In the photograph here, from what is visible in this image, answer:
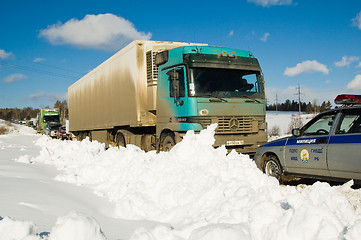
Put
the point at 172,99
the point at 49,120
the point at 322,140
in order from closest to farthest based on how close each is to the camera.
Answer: the point at 322,140 → the point at 172,99 → the point at 49,120

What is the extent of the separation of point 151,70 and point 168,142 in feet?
8.62

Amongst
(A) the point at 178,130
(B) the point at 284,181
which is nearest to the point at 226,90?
(A) the point at 178,130

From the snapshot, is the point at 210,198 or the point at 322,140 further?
the point at 322,140

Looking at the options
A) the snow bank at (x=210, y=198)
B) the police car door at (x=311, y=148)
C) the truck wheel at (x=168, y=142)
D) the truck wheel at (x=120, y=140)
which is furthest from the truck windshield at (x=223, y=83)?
the truck wheel at (x=120, y=140)

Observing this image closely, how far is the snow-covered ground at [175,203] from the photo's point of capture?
294 centimetres

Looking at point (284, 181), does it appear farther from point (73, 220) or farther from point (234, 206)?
point (73, 220)

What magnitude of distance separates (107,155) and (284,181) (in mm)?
4430

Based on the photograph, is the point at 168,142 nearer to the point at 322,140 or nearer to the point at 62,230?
the point at 322,140

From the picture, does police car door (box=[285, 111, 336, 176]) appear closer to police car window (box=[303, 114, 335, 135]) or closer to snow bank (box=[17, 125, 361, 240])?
police car window (box=[303, 114, 335, 135])

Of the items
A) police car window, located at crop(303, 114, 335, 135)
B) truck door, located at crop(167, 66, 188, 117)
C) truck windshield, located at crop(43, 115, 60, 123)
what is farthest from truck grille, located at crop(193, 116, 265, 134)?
truck windshield, located at crop(43, 115, 60, 123)

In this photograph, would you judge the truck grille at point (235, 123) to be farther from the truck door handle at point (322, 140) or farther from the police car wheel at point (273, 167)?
the truck door handle at point (322, 140)

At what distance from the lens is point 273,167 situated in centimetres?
789

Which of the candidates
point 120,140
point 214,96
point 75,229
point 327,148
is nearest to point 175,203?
point 75,229

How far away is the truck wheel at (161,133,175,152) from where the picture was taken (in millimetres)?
9727
